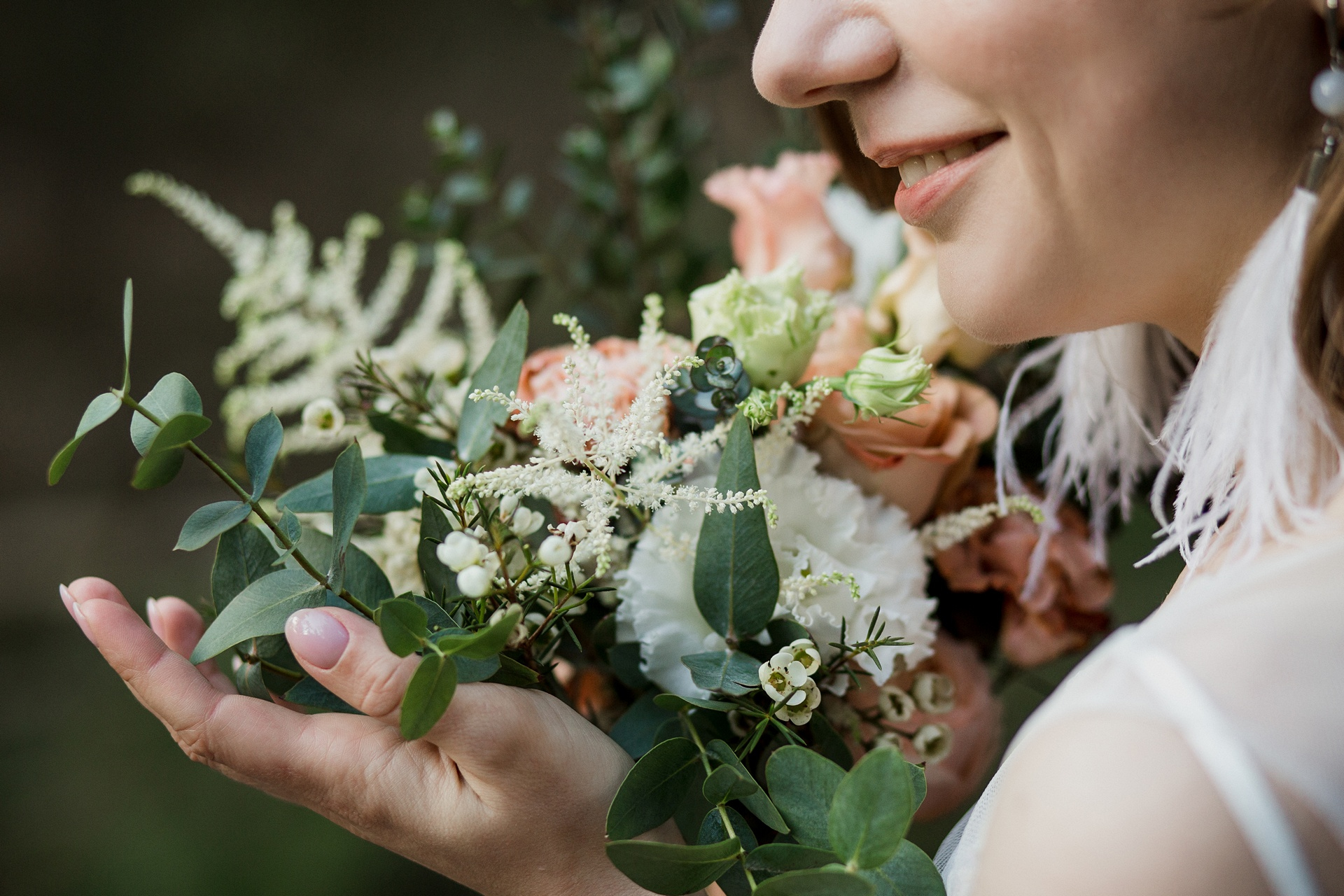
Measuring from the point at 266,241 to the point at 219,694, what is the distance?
1.33 feet

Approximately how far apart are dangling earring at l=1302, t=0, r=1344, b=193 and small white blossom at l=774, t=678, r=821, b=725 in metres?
0.33

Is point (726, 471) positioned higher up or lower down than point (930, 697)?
higher up

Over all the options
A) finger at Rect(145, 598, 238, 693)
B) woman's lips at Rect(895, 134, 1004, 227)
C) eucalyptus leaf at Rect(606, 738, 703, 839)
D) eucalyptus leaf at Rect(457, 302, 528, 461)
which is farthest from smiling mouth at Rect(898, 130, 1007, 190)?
finger at Rect(145, 598, 238, 693)

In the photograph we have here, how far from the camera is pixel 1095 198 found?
436 mm

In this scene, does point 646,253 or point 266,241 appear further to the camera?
point 646,253

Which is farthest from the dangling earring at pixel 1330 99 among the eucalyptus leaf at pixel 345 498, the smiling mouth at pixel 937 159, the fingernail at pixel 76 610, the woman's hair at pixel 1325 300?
the fingernail at pixel 76 610

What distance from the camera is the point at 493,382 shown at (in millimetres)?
530

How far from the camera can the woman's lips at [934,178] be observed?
0.47m

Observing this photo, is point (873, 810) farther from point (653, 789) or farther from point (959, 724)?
point (959, 724)

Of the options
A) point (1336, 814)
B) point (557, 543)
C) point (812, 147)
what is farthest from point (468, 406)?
point (812, 147)

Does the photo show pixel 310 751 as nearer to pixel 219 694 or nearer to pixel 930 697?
pixel 219 694

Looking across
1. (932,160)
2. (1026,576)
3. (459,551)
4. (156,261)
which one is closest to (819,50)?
(932,160)

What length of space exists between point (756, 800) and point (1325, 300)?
345mm

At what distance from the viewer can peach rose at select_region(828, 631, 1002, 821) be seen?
0.66m
